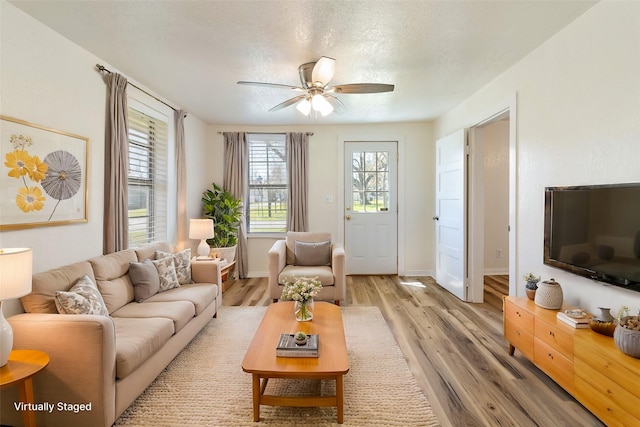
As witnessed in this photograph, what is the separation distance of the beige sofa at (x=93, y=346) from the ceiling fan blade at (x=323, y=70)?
2119 millimetres

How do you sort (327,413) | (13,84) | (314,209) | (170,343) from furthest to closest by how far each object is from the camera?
(314,209) → (170,343) → (13,84) → (327,413)

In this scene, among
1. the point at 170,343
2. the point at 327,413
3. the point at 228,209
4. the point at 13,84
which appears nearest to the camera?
the point at 327,413

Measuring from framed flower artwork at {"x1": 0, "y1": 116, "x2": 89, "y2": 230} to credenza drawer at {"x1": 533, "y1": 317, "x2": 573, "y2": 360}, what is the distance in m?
3.52

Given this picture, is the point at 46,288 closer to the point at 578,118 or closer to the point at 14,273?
the point at 14,273

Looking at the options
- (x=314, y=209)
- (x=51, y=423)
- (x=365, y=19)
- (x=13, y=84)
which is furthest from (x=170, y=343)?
(x=314, y=209)

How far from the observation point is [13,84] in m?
2.02

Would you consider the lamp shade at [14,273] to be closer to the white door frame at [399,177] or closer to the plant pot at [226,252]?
the plant pot at [226,252]

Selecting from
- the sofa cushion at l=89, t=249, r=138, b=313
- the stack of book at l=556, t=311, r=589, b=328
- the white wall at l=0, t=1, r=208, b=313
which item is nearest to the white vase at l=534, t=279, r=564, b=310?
the stack of book at l=556, t=311, r=589, b=328

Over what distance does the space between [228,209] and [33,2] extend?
3113 millimetres

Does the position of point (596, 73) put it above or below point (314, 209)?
above

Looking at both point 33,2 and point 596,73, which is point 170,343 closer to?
point 33,2

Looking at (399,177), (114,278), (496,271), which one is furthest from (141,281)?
(496,271)

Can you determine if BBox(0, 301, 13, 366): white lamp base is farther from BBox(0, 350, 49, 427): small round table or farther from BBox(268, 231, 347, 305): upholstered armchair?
BBox(268, 231, 347, 305): upholstered armchair

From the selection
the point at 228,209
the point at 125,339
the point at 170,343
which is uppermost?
the point at 228,209
